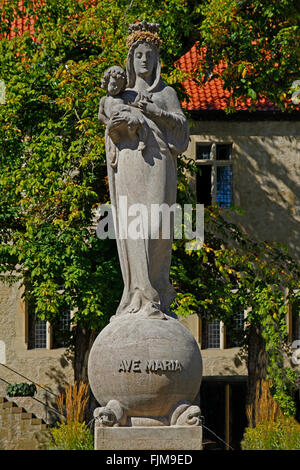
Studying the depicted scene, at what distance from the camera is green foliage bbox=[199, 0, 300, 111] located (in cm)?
2242

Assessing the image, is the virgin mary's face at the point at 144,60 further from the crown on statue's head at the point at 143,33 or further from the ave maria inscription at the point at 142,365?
the ave maria inscription at the point at 142,365

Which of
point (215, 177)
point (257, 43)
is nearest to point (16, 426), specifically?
point (215, 177)

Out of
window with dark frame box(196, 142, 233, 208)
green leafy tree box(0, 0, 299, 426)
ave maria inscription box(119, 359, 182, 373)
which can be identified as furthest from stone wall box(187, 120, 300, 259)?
ave maria inscription box(119, 359, 182, 373)

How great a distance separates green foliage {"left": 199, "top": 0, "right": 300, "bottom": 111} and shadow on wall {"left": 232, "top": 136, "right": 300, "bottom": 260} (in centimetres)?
760

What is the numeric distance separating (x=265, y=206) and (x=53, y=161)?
33.7 ft

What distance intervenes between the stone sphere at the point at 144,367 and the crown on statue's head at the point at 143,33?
3.29 meters

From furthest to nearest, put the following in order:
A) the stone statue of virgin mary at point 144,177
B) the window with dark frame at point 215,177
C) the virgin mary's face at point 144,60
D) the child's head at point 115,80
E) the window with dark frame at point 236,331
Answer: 1. the window with dark frame at point 215,177
2. the window with dark frame at point 236,331
3. the virgin mary's face at point 144,60
4. the child's head at point 115,80
5. the stone statue of virgin mary at point 144,177

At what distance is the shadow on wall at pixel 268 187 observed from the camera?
30719 millimetres

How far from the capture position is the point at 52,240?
70.8 ft

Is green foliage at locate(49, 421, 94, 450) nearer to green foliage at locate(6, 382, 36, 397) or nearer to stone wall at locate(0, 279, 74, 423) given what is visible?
green foliage at locate(6, 382, 36, 397)

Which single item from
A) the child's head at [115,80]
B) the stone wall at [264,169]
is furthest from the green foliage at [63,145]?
the child's head at [115,80]

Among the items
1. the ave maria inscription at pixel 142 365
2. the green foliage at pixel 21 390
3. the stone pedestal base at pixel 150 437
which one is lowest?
the stone pedestal base at pixel 150 437

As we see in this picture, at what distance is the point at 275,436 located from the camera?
14719 millimetres

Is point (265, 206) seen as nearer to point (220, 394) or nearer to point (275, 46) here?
point (220, 394)
